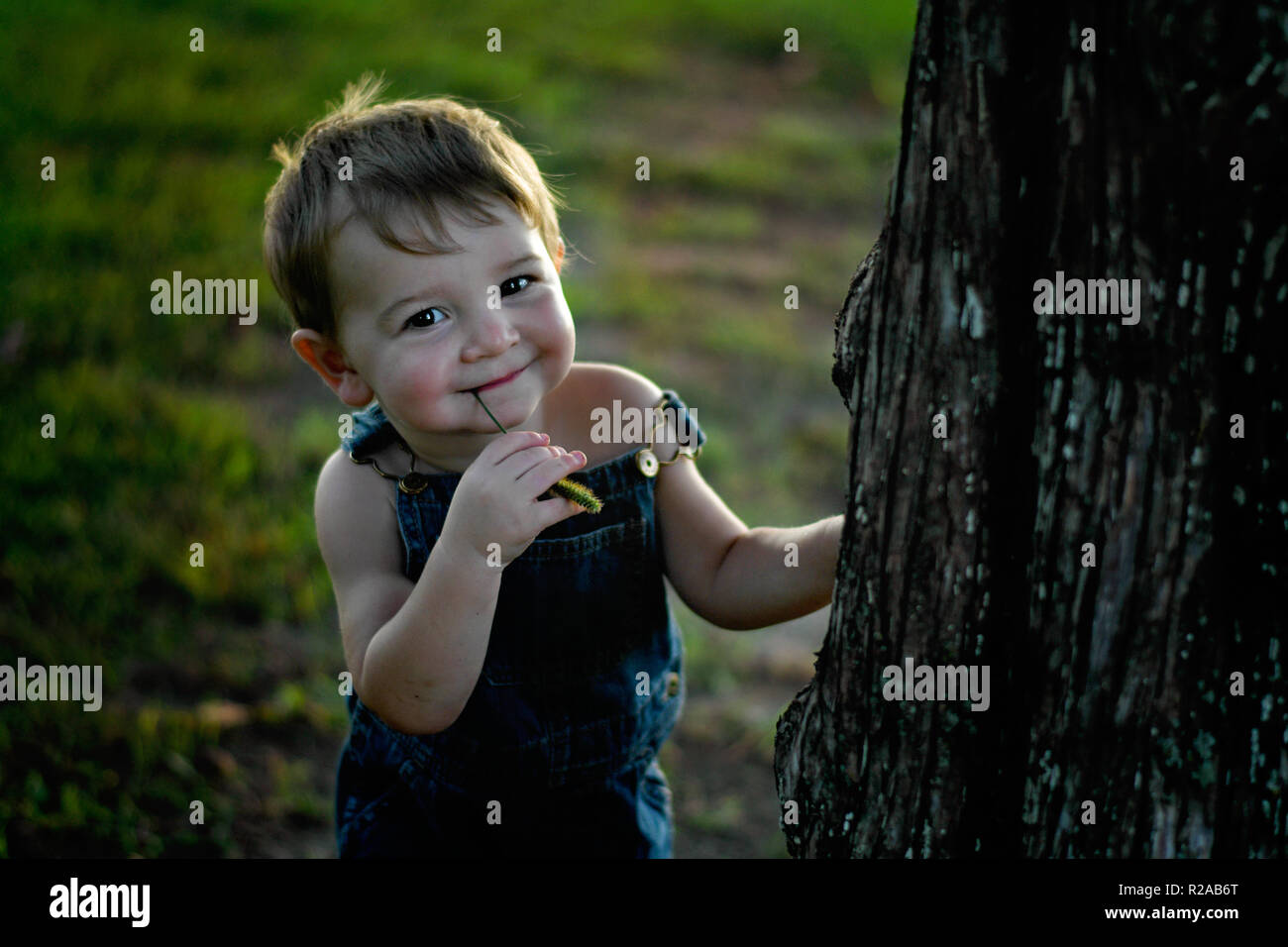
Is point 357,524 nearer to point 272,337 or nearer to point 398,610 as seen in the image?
point 398,610

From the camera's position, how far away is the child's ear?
1986 mm

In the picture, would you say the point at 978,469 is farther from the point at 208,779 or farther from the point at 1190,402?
the point at 208,779

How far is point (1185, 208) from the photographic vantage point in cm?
138

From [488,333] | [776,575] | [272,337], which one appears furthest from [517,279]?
[272,337]

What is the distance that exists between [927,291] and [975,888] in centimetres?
85

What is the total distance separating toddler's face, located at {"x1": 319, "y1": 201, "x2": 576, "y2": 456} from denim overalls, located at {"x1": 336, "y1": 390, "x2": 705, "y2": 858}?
22 cm

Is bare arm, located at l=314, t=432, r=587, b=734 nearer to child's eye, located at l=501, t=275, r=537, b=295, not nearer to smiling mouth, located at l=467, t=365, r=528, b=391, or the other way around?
smiling mouth, located at l=467, t=365, r=528, b=391

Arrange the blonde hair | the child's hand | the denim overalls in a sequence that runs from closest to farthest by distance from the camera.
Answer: the child's hand → the blonde hair → the denim overalls

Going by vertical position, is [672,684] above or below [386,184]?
below

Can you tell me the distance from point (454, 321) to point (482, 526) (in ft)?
1.11

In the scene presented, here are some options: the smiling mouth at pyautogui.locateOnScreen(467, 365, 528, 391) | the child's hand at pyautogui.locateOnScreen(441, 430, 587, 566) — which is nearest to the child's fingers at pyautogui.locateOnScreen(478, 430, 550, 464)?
the child's hand at pyautogui.locateOnScreen(441, 430, 587, 566)

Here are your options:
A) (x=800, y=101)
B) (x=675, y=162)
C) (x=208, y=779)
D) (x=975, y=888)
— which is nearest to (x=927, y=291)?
(x=975, y=888)

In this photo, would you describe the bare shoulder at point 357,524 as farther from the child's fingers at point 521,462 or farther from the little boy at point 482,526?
the child's fingers at point 521,462

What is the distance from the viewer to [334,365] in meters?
2.02
